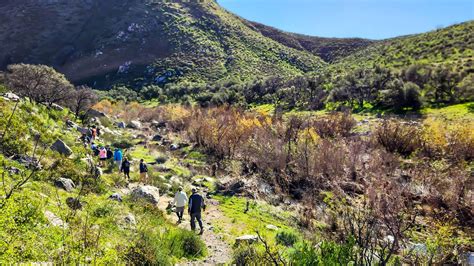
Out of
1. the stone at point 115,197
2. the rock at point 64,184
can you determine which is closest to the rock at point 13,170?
the rock at point 64,184

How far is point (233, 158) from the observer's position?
79.0 ft

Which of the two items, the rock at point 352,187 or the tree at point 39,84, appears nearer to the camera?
the rock at point 352,187

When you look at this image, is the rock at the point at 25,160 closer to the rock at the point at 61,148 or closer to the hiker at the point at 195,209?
the rock at the point at 61,148

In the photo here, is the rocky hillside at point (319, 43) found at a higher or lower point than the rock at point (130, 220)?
higher

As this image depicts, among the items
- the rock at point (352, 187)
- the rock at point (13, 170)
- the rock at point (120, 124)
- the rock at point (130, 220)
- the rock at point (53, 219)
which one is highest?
the rock at point (53, 219)

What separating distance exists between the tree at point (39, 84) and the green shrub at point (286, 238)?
2238 cm

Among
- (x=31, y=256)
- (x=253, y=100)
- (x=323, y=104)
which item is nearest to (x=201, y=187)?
(x=31, y=256)

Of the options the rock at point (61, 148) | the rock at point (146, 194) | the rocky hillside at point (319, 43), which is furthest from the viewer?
the rocky hillside at point (319, 43)

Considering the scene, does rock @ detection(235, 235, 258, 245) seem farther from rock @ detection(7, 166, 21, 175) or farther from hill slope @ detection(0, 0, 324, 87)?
hill slope @ detection(0, 0, 324, 87)

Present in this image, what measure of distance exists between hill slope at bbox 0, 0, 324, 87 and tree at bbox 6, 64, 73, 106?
40.7 m

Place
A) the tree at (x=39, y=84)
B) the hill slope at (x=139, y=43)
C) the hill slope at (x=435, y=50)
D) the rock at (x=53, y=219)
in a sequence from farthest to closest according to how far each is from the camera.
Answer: the hill slope at (x=139, y=43) < the hill slope at (x=435, y=50) < the tree at (x=39, y=84) < the rock at (x=53, y=219)

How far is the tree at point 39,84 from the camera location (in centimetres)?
2886

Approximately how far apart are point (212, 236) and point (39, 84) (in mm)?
24256

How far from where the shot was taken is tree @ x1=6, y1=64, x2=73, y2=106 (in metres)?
28.9
